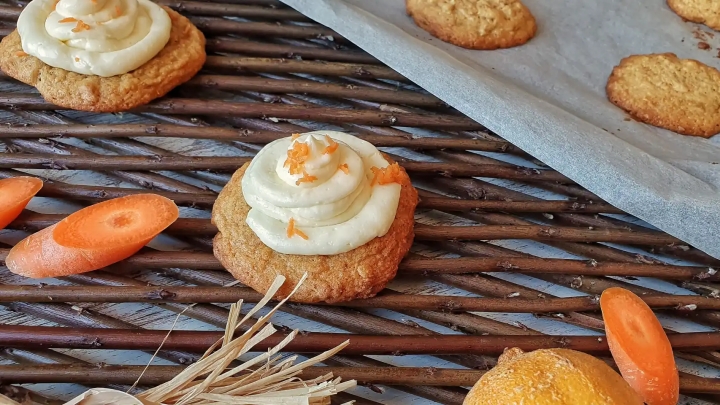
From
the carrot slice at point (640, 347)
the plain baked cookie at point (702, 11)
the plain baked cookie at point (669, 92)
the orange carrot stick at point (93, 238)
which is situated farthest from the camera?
the plain baked cookie at point (702, 11)

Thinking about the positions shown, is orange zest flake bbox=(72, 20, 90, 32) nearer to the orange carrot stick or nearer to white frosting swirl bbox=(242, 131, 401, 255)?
the orange carrot stick

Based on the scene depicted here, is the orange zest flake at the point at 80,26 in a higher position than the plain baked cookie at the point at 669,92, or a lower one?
higher

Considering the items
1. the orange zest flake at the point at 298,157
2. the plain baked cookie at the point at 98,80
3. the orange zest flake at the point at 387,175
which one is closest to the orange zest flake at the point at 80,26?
the plain baked cookie at the point at 98,80

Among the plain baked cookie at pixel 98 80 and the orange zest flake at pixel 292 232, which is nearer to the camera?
the orange zest flake at pixel 292 232

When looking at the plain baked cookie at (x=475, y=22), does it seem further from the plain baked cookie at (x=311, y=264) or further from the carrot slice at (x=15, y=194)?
the carrot slice at (x=15, y=194)

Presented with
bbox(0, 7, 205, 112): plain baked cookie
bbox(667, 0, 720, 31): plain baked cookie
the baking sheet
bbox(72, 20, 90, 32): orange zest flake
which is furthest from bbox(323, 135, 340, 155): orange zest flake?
bbox(667, 0, 720, 31): plain baked cookie

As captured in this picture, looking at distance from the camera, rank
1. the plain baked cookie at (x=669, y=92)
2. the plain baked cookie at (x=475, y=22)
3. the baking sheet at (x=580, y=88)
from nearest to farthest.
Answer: the baking sheet at (x=580, y=88), the plain baked cookie at (x=669, y=92), the plain baked cookie at (x=475, y=22)

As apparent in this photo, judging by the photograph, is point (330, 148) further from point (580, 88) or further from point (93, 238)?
point (580, 88)

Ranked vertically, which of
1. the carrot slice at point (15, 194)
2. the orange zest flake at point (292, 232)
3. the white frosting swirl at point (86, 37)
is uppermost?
the white frosting swirl at point (86, 37)
